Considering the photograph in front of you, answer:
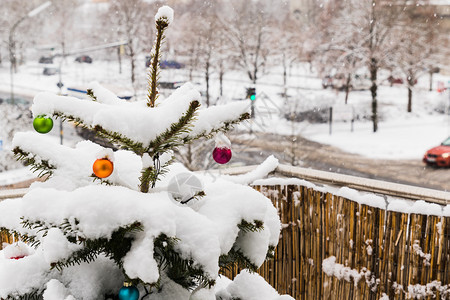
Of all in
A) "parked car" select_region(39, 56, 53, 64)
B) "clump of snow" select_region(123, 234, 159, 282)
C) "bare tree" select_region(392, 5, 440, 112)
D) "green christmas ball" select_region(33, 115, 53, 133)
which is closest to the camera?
"clump of snow" select_region(123, 234, 159, 282)

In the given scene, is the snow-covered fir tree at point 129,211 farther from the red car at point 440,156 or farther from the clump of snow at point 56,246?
the red car at point 440,156

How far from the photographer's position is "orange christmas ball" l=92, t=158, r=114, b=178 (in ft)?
4.73

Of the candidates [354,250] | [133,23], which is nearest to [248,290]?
[354,250]

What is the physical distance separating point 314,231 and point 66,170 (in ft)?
8.21

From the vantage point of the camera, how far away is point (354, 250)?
138 inches

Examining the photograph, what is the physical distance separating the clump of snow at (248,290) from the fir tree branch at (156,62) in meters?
0.82

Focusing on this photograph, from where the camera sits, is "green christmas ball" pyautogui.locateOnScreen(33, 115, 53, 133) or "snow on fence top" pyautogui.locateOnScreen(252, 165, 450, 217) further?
"snow on fence top" pyautogui.locateOnScreen(252, 165, 450, 217)

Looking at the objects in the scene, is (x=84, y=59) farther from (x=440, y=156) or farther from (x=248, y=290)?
(x=248, y=290)

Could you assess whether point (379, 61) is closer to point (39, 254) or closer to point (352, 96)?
point (352, 96)

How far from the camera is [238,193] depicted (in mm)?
1654

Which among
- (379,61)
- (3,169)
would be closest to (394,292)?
(3,169)

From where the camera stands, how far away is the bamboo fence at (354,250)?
3.18 m

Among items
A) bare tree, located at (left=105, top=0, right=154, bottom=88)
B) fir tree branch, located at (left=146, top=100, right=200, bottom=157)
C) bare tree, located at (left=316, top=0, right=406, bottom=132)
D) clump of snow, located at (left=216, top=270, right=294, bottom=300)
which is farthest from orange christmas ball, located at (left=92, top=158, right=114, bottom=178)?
bare tree, located at (left=316, top=0, right=406, bottom=132)

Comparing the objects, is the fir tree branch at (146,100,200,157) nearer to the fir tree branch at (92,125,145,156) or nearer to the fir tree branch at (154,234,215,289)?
the fir tree branch at (92,125,145,156)
